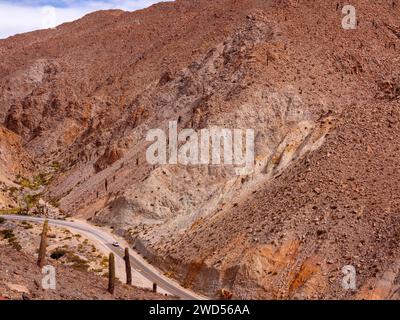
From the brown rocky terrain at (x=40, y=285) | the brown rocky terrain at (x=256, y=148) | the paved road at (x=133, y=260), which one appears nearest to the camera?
the brown rocky terrain at (x=40, y=285)

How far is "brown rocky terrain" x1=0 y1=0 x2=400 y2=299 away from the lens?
40188mm

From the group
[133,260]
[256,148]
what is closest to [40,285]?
[133,260]

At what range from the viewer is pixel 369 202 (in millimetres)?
41250

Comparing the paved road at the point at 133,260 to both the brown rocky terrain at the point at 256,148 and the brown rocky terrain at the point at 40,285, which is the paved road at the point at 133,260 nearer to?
the brown rocky terrain at the point at 256,148

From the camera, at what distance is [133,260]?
167ft

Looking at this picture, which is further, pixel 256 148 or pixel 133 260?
pixel 256 148

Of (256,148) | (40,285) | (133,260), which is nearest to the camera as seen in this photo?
(40,285)

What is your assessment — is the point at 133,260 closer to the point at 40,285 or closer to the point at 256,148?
the point at 256,148

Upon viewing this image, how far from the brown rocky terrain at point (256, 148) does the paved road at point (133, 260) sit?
3.24ft

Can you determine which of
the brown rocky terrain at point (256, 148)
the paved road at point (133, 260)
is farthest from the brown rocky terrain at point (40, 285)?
the brown rocky terrain at point (256, 148)

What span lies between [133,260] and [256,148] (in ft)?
53.9

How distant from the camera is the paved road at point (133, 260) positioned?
42.3 meters
